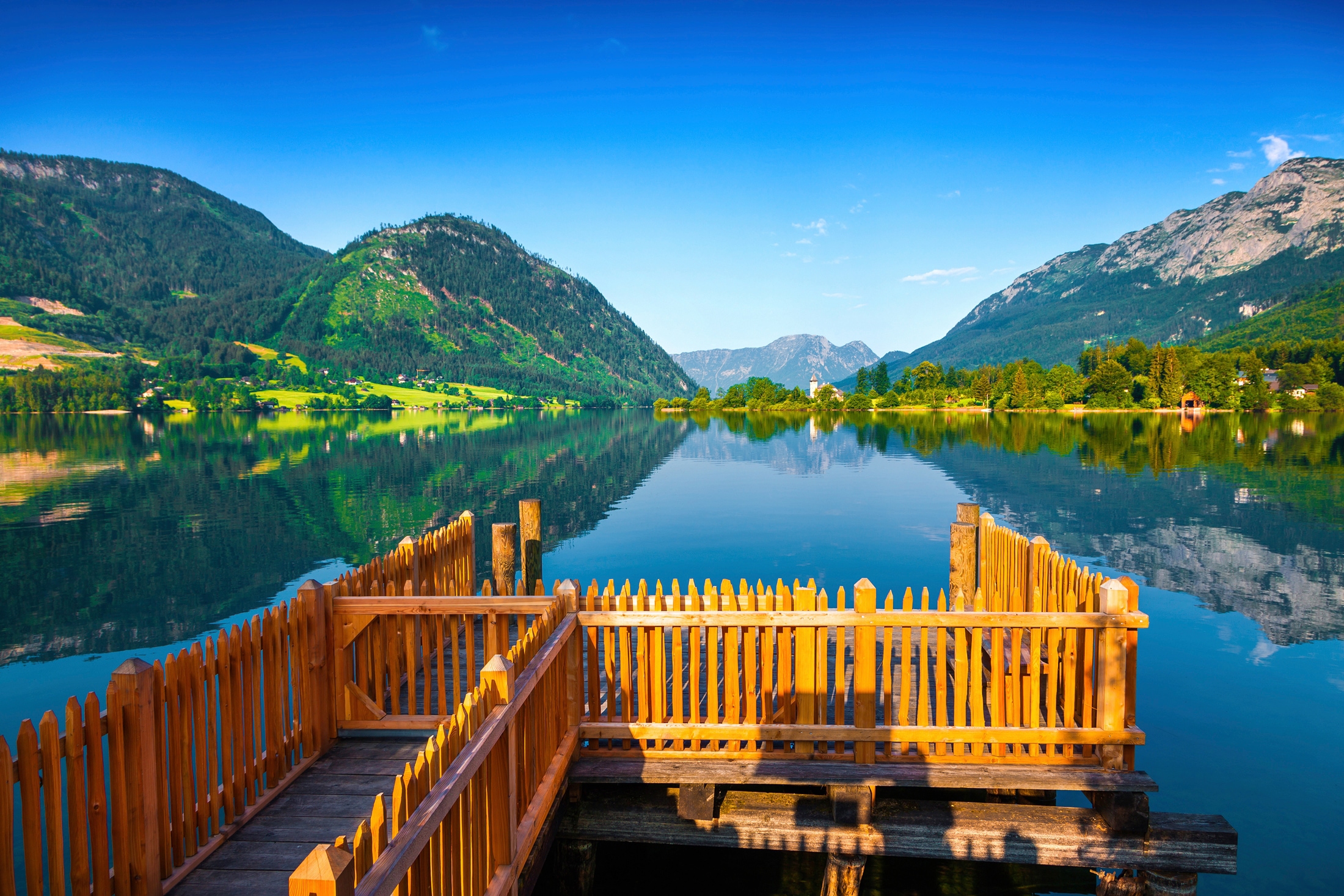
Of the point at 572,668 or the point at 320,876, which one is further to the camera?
the point at 572,668

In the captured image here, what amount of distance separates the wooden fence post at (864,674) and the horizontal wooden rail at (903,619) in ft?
0.26

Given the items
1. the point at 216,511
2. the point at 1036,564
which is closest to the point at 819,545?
the point at 1036,564

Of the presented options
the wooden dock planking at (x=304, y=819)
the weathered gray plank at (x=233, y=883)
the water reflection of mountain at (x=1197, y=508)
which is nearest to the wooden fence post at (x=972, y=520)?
the water reflection of mountain at (x=1197, y=508)

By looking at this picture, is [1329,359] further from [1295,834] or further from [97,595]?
[97,595]

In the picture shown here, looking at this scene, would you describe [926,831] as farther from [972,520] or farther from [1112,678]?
[972,520]

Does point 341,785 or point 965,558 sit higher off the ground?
point 965,558

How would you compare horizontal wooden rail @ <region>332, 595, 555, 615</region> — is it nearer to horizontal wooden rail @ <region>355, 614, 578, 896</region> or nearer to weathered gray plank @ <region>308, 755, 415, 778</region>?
weathered gray plank @ <region>308, 755, 415, 778</region>

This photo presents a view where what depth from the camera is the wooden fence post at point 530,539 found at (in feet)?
41.0

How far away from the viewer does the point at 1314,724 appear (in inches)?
427

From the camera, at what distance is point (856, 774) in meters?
6.04

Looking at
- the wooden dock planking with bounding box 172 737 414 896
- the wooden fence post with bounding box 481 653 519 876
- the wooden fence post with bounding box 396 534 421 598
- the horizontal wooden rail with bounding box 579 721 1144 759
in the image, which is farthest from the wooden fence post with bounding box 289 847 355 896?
the wooden fence post with bounding box 396 534 421 598

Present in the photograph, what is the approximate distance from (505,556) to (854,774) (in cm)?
718

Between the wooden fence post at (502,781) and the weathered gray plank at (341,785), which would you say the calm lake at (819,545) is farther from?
the wooden fence post at (502,781)

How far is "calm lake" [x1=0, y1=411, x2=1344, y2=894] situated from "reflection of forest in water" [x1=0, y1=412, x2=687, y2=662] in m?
0.15
